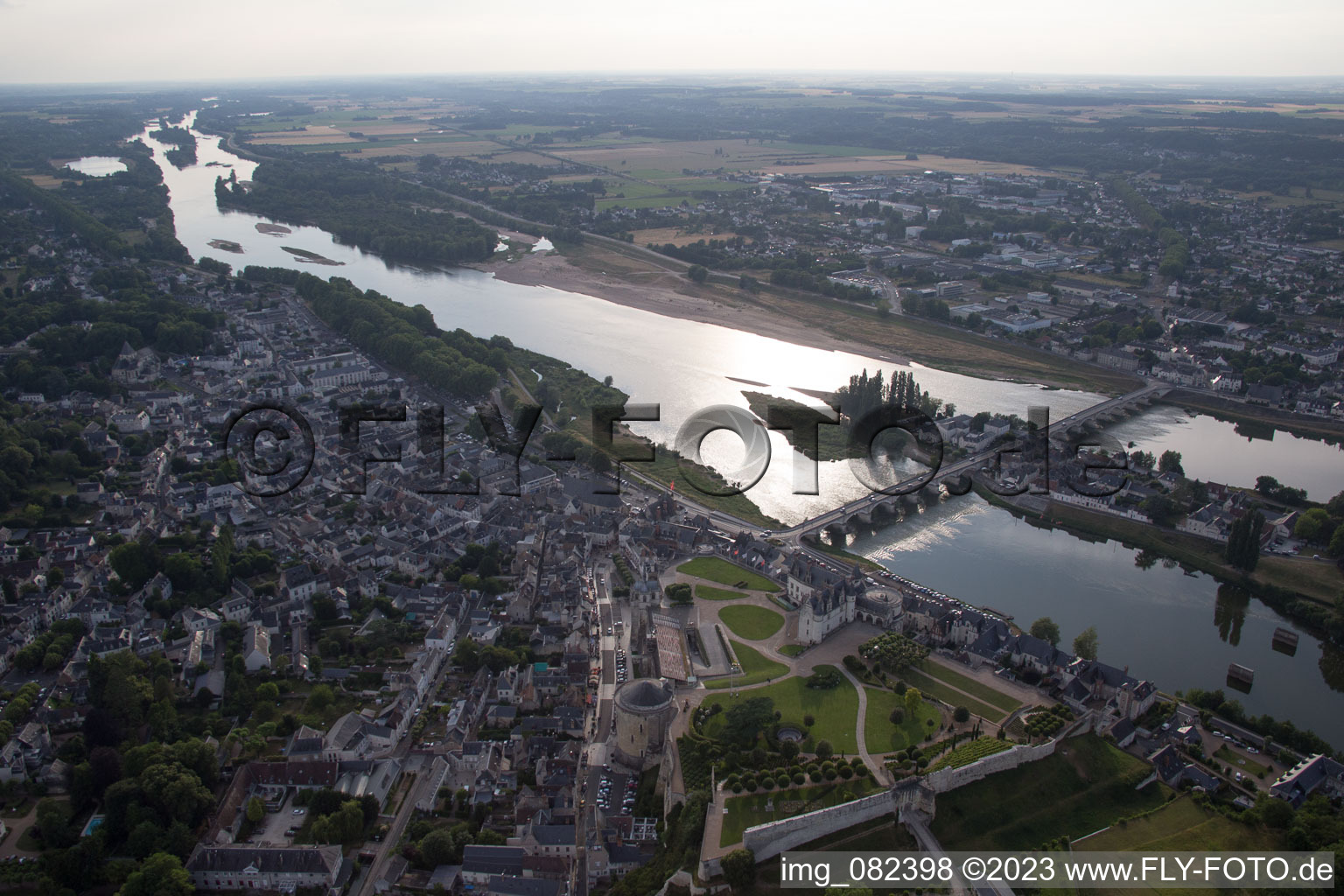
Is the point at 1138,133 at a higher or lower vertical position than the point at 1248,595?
higher

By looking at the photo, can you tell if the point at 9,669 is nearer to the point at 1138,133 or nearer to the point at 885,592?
the point at 885,592

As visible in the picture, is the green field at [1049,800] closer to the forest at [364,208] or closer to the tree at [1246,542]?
the tree at [1246,542]

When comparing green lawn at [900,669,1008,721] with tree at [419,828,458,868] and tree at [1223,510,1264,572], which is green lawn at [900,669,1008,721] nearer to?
tree at [419,828,458,868]

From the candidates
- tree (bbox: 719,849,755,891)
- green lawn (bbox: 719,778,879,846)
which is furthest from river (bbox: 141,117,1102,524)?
tree (bbox: 719,849,755,891)

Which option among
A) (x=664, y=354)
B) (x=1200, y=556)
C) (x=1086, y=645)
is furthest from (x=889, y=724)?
(x=664, y=354)

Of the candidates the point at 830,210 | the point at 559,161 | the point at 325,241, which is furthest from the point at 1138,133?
the point at 325,241

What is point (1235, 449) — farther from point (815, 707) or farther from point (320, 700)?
point (320, 700)
